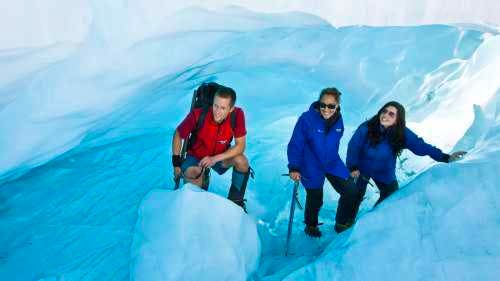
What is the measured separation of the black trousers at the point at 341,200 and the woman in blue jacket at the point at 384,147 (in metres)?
0.12

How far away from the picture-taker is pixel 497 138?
304 centimetres

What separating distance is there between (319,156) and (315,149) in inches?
2.2

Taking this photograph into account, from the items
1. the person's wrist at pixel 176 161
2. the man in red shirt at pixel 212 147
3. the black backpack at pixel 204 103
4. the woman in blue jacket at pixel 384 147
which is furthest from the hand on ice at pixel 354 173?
the person's wrist at pixel 176 161

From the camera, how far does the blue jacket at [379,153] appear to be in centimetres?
325

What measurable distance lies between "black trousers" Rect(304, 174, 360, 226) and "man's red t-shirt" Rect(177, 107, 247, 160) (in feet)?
2.19

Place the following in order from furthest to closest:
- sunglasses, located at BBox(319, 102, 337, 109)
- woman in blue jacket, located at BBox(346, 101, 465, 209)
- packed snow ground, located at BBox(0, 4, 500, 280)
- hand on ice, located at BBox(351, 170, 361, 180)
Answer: hand on ice, located at BBox(351, 170, 361, 180) → woman in blue jacket, located at BBox(346, 101, 465, 209) → sunglasses, located at BBox(319, 102, 337, 109) → packed snow ground, located at BBox(0, 4, 500, 280)

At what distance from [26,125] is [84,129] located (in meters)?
0.49

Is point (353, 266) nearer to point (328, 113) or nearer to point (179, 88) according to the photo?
point (328, 113)

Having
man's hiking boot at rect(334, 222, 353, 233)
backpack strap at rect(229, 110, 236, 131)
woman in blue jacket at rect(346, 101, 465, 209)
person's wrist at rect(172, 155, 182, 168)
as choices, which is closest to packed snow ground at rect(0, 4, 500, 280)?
man's hiking boot at rect(334, 222, 353, 233)

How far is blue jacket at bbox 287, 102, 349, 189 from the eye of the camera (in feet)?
10.5

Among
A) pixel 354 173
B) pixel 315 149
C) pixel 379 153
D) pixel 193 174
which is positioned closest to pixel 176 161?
pixel 193 174

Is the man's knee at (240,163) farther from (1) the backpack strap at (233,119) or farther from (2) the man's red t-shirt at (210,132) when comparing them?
(1) the backpack strap at (233,119)

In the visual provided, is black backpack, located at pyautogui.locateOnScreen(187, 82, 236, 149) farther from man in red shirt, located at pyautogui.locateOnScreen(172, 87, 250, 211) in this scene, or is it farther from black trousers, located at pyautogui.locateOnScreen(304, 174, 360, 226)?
black trousers, located at pyautogui.locateOnScreen(304, 174, 360, 226)

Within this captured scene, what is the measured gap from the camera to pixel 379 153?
3.31m
